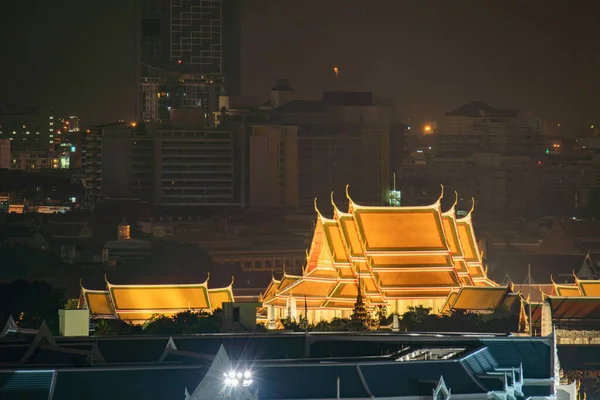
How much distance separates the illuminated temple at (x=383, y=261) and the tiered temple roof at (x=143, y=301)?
3.66 m

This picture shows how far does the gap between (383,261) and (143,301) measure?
9.60 meters

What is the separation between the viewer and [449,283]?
10388cm

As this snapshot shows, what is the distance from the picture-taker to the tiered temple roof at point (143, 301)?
105625mm

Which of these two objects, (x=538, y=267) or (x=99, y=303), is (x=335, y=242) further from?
(x=538, y=267)

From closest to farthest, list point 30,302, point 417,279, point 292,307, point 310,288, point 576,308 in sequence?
point 292,307, point 310,288, point 417,279, point 576,308, point 30,302

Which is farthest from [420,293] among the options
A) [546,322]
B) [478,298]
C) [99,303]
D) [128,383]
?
[128,383]

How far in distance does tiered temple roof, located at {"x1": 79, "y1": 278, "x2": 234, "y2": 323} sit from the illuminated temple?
144 inches

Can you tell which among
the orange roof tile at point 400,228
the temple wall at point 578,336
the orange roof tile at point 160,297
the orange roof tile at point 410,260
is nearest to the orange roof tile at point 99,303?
the orange roof tile at point 160,297

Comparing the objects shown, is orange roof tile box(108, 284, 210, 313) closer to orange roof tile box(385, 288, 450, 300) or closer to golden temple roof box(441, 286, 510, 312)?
orange roof tile box(385, 288, 450, 300)

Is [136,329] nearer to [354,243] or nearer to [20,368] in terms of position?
[354,243]

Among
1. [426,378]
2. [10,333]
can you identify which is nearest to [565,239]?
[10,333]

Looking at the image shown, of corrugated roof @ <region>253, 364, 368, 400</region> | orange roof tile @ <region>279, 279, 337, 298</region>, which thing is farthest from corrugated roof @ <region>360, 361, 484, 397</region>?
orange roof tile @ <region>279, 279, 337, 298</region>

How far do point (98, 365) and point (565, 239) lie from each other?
5420 inches

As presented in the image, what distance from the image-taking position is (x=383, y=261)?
103750mm
